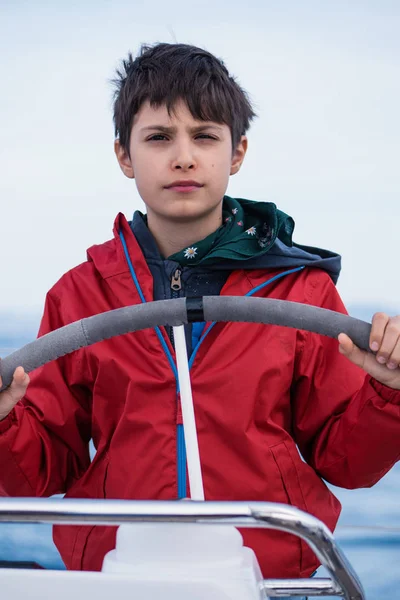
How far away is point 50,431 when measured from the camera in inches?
51.8

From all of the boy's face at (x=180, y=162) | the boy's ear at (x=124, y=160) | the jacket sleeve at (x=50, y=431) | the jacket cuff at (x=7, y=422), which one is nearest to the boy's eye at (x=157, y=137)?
the boy's face at (x=180, y=162)

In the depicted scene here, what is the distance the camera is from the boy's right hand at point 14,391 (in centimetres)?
93

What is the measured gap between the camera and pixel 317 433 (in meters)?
1.30

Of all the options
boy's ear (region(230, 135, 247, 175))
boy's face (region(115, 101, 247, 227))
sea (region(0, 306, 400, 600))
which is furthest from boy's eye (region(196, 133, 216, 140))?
sea (region(0, 306, 400, 600))

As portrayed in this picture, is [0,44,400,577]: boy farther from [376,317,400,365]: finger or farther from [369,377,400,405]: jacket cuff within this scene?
[376,317,400,365]: finger

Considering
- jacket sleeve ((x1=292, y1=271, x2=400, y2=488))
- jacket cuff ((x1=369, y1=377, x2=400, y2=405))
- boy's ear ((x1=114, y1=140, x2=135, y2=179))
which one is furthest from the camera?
boy's ear ((x1=114, y1=140, x2=135, y2=179))

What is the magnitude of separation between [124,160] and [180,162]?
24 centimetres

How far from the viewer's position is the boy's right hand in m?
0.93

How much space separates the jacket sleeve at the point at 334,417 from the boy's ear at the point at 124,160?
→ 0.37 metres

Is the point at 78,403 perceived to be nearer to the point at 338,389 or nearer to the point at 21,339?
the point at 338,389

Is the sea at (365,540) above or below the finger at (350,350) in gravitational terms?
below

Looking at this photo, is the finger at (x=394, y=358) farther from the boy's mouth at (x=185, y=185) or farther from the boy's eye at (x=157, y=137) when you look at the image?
the boy's eye at (x=157, y=137)

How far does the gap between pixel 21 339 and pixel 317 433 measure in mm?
2678

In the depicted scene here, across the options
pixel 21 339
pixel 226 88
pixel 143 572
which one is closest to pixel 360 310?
pixel 21 339
